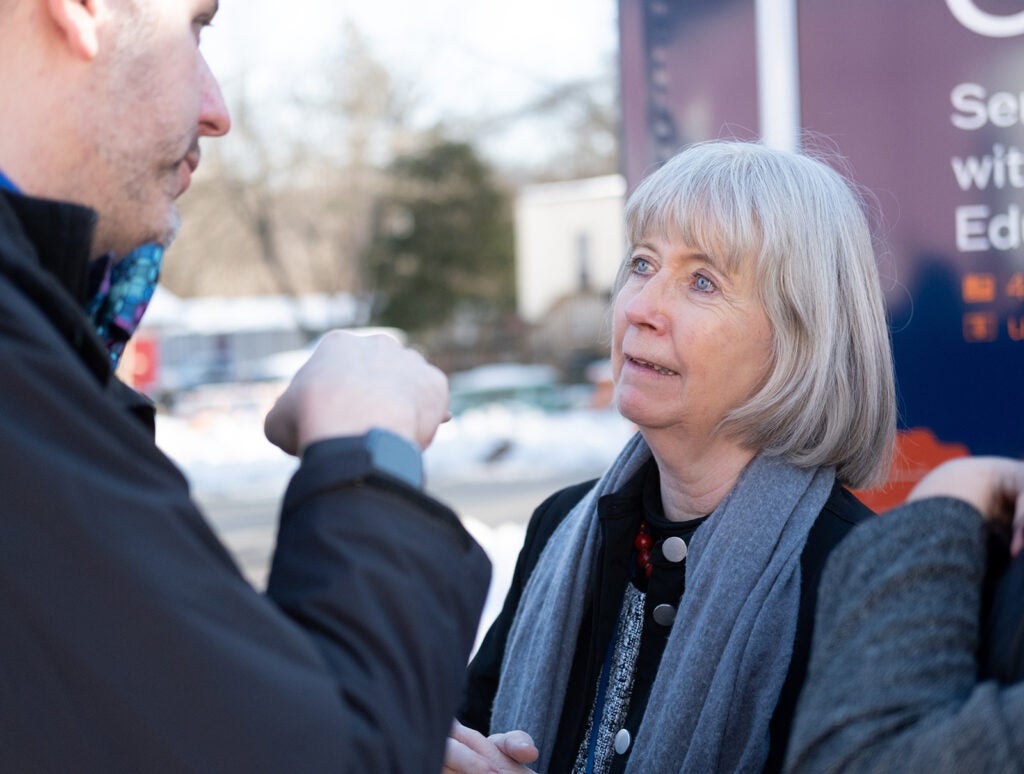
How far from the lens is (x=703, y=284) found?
2.19 m

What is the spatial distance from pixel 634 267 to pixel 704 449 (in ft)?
1.38

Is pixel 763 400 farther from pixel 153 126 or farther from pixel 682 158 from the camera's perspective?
pixel 153 126

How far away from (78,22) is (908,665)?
1.02m

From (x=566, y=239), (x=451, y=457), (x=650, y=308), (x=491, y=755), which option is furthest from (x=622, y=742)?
(x=566, y=239)

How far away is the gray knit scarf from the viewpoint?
1.81 metres

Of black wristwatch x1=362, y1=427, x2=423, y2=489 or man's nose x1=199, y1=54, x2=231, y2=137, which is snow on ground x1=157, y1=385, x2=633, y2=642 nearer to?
man's nose x1=199, y1=54, x2=231, y2=137

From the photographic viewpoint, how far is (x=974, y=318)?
10.8ft

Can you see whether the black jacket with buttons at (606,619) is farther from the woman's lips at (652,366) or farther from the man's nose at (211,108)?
the man's nose at (211,108)

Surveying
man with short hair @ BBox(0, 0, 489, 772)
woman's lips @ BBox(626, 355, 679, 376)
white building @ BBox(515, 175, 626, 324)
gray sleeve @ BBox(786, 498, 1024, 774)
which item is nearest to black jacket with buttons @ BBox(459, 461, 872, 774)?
woman's lips @ BBox(626, 355, 679, 376)

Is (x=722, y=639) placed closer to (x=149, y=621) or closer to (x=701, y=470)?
(x=701, y=470)

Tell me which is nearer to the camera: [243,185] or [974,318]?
[974,318]

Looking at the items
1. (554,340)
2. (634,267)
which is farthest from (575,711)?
(554,340)

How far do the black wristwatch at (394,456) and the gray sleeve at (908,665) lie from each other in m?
0.46

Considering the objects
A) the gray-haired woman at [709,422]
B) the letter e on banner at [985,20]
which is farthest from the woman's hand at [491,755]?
the letter e on banner at [985,20]
